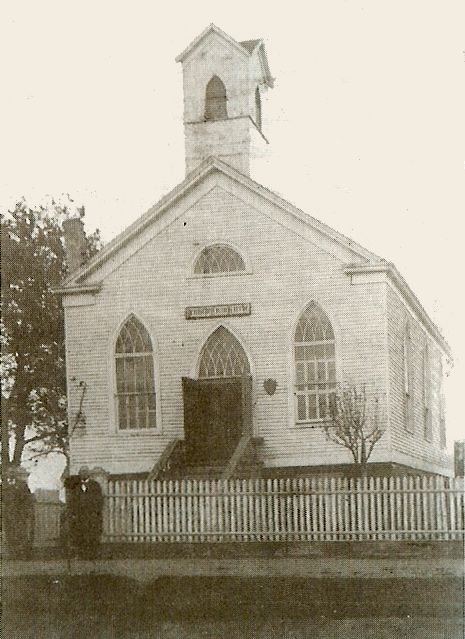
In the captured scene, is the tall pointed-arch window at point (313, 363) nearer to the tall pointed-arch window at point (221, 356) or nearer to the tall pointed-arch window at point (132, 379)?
the tall pointed-arch window at point (221, 356)

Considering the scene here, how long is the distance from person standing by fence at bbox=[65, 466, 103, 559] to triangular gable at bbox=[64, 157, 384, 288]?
148 inches

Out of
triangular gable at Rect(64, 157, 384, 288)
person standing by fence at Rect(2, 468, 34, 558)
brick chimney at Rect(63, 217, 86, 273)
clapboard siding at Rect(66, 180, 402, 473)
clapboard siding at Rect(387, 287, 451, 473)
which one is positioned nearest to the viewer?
person standing by fence at Rect(2, 468, 34, 558)

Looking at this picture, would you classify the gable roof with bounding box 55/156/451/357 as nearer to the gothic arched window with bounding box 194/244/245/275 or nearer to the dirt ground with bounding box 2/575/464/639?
the gothic arched window with bounding box 194/244/245/275

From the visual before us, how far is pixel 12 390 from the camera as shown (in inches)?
713

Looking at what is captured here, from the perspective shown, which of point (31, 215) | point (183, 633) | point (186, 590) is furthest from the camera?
point (31, 215)

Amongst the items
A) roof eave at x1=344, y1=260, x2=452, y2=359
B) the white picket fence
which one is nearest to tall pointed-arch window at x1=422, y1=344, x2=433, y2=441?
roof eave at x1=344, y1=260, x2=452, y2=359

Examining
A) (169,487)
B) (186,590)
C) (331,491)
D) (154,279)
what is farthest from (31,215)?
(186,590)

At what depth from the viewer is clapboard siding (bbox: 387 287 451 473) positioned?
56.1ft

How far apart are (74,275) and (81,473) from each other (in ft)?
11.6

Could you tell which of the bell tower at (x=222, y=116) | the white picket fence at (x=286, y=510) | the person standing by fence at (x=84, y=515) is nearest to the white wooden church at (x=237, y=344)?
the white picket fence at (x=286, y=510)

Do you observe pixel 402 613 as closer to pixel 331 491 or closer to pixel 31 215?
pixel 331 491

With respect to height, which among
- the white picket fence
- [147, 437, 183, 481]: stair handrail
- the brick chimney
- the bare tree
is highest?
the brick chimney

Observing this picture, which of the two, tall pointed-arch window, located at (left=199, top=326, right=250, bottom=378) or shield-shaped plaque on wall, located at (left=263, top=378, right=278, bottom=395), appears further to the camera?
tall pointed-arch window, located at (left=199, top=326, right=250, bottom=378)

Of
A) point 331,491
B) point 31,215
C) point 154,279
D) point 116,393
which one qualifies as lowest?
point 331,491
